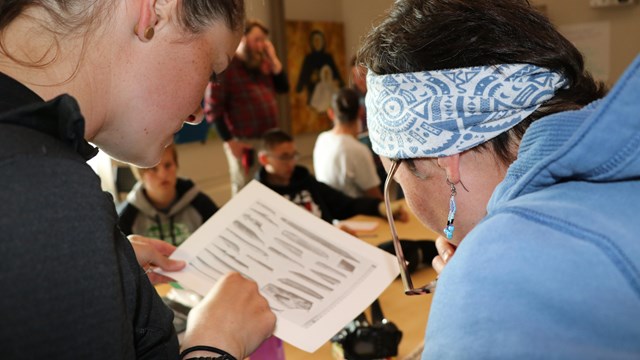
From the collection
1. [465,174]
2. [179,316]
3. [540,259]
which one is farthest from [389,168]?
[179,316]

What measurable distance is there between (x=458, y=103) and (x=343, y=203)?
77.4 inches

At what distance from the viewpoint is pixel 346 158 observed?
3.09 metres

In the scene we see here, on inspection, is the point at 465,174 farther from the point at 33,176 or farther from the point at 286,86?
the point at 286,86

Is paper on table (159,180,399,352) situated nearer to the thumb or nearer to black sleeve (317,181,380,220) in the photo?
the thumb

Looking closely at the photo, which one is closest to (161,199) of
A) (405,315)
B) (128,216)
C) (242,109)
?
(128,216)

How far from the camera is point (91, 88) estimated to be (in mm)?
566

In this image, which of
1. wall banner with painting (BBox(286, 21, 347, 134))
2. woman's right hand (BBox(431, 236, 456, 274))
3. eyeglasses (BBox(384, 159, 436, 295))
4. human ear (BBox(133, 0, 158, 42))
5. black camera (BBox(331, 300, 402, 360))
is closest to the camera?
human ear (BBox(133, 0, 158, 42))

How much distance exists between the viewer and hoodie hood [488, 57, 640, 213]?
17.8 inches

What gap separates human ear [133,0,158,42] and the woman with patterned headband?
1.08ft

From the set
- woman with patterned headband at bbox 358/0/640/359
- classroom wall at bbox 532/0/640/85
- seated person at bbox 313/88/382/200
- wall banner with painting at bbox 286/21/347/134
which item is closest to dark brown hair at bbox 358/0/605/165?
woman with patterned headband at bbox 358/0/640/359

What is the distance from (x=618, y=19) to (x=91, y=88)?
3732mm

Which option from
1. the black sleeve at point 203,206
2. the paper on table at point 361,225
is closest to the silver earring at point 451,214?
the paper on table at point 361,225

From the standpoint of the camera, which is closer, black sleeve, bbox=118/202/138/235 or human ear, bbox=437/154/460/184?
human ear, bbox=437/154/460/184

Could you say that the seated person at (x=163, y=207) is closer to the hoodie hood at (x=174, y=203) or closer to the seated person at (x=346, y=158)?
the hoodie hood at (x=174, y=203)
